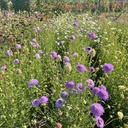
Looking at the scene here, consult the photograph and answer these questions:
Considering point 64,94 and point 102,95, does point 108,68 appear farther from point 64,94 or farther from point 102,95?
point 64,94

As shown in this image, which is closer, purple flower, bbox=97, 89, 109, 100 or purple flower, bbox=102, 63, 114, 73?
purple flower, bbox=97, 89, 109, 100

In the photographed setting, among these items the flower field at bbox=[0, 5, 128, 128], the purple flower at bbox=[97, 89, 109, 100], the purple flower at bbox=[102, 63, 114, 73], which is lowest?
the flower field at bbox=[0, 5, 128, 128]

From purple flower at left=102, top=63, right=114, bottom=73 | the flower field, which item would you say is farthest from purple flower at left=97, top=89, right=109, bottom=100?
purple flower at left=102, top=63, right=114, bottom=73

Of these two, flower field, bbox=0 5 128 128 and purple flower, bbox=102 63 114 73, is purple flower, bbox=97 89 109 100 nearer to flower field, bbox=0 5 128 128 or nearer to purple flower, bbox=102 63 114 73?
flower field, bbox=0 5 128 128

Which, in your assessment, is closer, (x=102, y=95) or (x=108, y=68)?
(x=102, y=95)

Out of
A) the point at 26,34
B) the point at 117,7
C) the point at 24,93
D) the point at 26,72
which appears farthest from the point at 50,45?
the point at 117,7

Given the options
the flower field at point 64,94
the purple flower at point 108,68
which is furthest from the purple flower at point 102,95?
the purple flower at point 108,68

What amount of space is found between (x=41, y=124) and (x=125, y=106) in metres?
0.91

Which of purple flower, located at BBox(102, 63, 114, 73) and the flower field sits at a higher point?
purple flower, located at BBox(102, 63, 114, 73)

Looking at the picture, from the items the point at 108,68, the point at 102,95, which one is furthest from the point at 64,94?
the point at 108,68

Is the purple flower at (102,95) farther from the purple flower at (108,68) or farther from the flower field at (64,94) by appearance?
the purple flower at (108,68)

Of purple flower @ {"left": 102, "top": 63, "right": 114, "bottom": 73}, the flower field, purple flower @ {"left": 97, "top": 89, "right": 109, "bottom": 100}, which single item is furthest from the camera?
purple flower @ {"left": 102, "top": 63, "right": 114, "bottom": 73}

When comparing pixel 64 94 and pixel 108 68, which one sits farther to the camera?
pixel 108 68

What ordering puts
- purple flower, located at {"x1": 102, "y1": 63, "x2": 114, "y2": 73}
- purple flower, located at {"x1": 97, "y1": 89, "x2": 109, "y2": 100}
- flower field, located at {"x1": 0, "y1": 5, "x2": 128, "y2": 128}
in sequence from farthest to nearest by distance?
1. purple flower, located at {"x1": 102, "y1": 63, "x2": 114, "y2": 73}
2. flower field, located at {"x1": 0, "y1": 5, "x2": 128, "y2": 128}
3. purple flower, located at {"x1": 97, "y1": 89, "x2": 109, "y2": 100}
